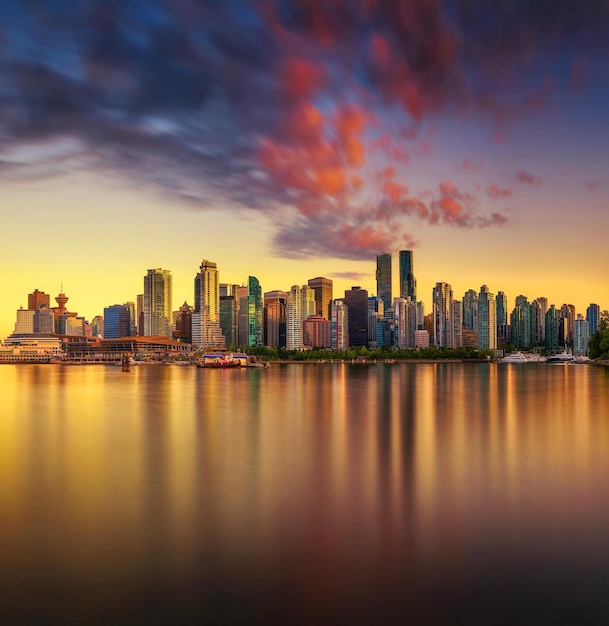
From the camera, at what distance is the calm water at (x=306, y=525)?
9.98 meters

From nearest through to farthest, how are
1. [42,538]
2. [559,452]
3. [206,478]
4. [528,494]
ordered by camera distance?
[42,538], [528,494], [206,478], [559,452]

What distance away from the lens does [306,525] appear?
14242 mm

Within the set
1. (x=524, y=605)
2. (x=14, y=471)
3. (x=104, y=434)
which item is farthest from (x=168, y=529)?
(x=104, y=434)

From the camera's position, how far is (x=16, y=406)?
146 feet

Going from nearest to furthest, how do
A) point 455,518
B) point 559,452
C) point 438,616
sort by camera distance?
1. point 438,616
2. point 455,518
3. point 559,452

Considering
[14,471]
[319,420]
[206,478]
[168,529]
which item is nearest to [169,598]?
[168,529]

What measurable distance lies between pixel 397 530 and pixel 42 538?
859 centimetres

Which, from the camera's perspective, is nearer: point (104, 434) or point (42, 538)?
point (42, 538)

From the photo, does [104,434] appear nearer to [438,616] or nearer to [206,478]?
[206,478]

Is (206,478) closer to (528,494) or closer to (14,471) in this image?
(14,471)

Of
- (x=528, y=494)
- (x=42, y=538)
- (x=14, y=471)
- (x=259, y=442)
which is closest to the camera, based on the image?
(x=42, y=538)

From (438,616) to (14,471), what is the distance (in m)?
17.3

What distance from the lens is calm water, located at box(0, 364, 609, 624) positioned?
32.8 feet

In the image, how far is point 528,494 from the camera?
17141 millimetres
